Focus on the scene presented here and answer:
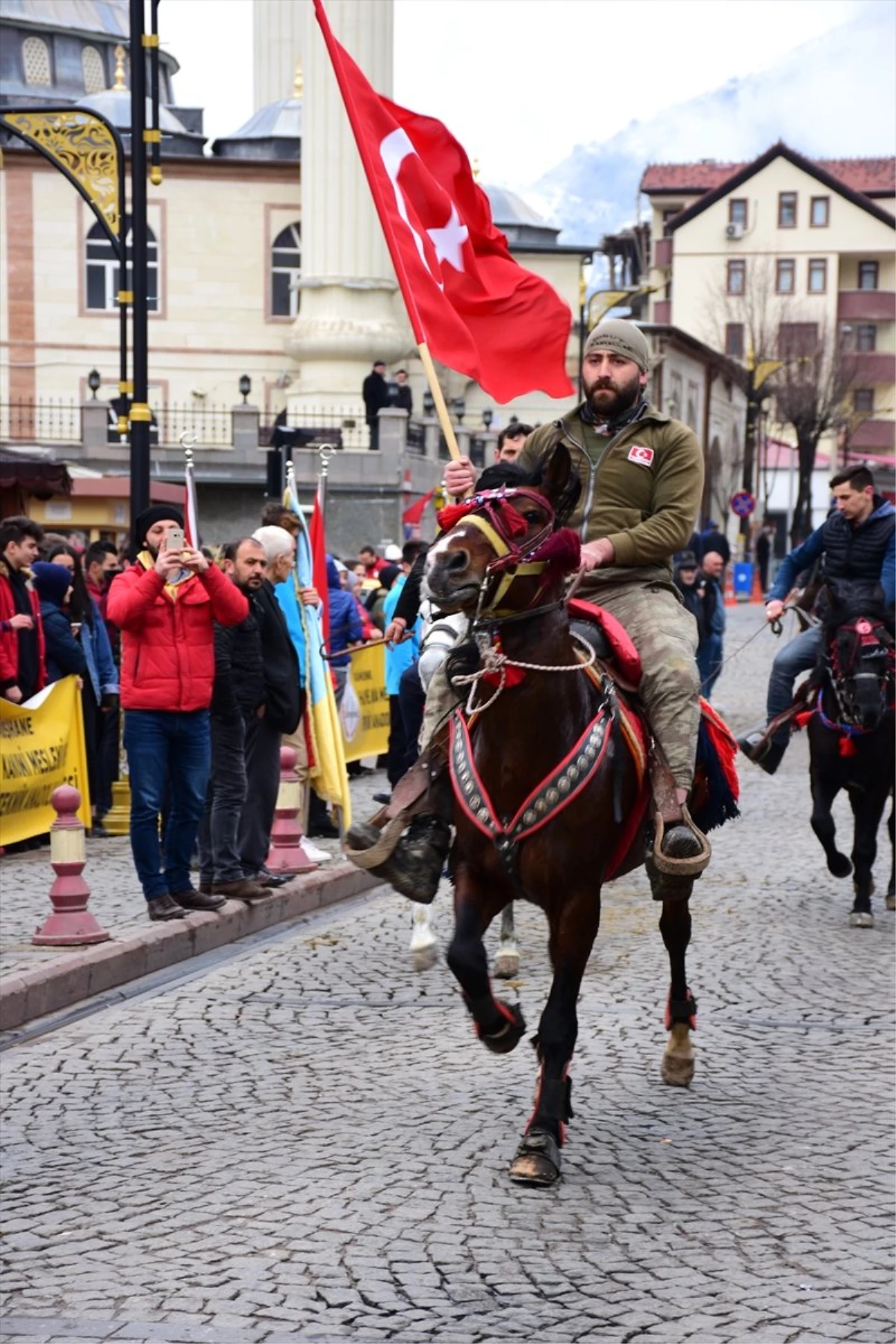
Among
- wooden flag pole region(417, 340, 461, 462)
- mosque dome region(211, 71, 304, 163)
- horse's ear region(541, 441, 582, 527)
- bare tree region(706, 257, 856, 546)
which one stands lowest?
horse's ear region(541, 441, 582, 527)

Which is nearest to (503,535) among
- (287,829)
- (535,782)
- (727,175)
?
(535,782)

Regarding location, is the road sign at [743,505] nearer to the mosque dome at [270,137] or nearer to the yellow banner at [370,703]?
the mosque dome at [270,137]

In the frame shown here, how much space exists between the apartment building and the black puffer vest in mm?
79868

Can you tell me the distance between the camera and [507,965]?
9.61m

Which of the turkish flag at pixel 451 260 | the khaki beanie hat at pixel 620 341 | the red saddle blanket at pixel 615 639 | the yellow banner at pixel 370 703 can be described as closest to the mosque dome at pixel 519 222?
the yellow banner at pixel 370 703

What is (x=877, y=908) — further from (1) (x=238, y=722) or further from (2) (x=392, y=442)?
(2) (x=392, y=442)

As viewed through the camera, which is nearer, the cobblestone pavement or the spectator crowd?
the cobblestone pavement

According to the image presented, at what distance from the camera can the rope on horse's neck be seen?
20.8 ft

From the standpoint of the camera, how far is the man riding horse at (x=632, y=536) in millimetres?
6871

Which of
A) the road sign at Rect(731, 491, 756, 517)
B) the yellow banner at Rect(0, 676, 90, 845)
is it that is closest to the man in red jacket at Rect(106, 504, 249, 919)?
the yellow banner at Rect(0, 676, 90, 845)

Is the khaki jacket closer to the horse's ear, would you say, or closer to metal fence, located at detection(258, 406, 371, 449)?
the horse's ear

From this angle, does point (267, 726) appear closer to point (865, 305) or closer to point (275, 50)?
point (275, 50)

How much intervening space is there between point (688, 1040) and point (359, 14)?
144ft

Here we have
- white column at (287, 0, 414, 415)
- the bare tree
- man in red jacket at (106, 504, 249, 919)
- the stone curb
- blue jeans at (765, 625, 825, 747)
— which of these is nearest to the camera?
the stone curb
